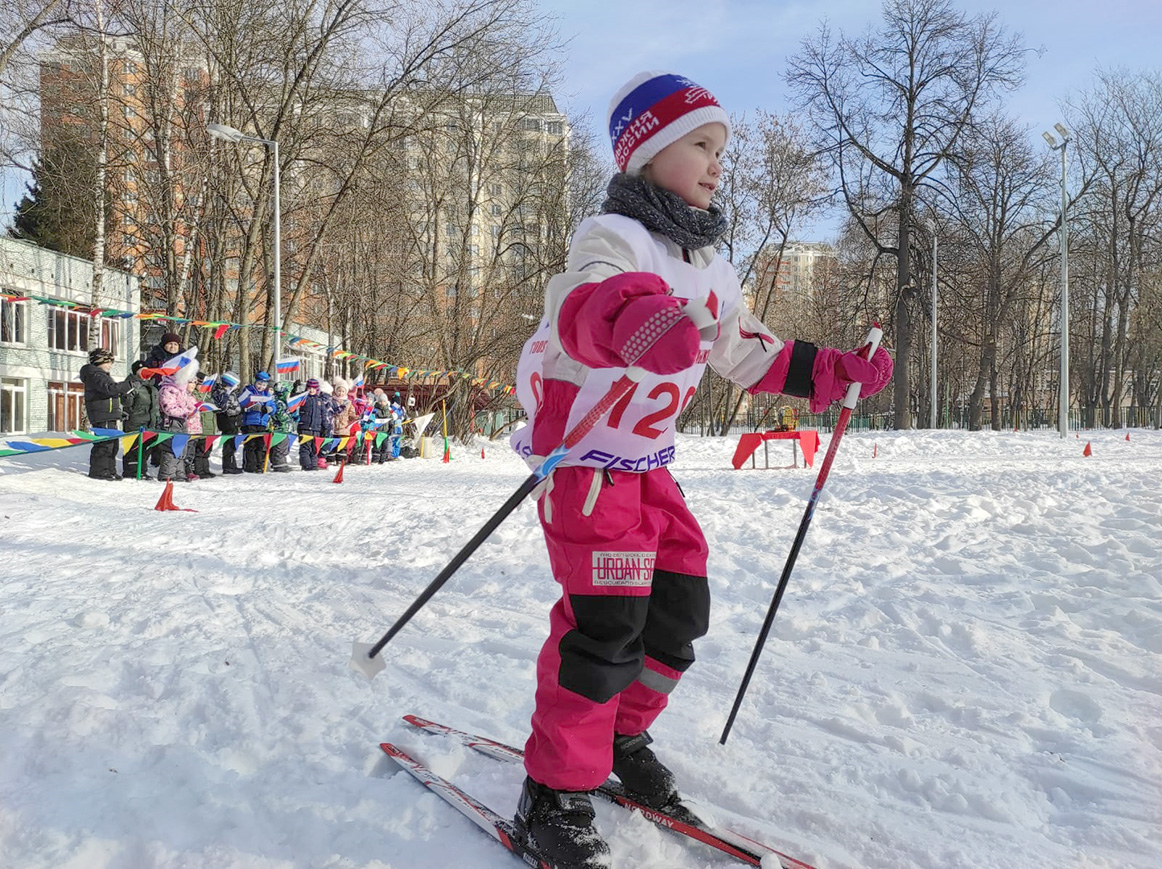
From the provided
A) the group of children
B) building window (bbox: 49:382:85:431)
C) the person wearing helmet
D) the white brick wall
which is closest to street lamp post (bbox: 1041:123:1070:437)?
the group of children

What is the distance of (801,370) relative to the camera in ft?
7.95

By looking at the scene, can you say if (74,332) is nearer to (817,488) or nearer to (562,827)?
(817,488)

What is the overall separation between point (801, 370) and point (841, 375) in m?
0.12

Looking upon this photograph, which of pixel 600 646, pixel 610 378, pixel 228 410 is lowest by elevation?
pixel 600 646

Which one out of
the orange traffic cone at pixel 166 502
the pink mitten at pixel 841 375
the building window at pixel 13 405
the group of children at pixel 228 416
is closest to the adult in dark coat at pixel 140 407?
the group of children at pixel 228 416

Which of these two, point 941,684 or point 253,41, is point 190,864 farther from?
point 253,41

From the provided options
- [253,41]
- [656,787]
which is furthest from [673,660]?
[253,41]

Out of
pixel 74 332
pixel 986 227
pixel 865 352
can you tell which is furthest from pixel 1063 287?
pixel 74 332

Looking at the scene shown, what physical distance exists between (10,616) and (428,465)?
497 inches

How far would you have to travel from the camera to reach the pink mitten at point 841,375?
2357 mm

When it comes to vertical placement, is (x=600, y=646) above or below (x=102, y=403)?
below

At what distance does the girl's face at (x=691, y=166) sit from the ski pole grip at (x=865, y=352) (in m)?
0.64

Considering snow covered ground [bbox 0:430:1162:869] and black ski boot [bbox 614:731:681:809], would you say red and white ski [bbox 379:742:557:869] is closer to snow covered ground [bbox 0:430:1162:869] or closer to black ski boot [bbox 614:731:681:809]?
snow covered ground [bbox 0:430:1162:869]

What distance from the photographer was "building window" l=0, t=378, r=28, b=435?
89.6 feet
